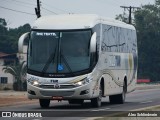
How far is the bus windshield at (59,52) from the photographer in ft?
93.2

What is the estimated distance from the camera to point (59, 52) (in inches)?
1125

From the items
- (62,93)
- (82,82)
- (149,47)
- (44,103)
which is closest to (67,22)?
(82,82)

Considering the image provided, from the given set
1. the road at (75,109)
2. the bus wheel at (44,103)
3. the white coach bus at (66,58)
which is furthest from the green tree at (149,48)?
the white coach bus at (66,58)

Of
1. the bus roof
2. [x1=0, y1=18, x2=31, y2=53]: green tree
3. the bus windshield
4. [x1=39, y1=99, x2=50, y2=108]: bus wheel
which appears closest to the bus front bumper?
the bus windshield

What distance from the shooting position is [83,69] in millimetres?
28406

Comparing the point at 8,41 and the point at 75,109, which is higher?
the point at 8,41

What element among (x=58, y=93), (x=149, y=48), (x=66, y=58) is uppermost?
(x=66, y=58)

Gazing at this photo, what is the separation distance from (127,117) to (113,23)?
11311 mm

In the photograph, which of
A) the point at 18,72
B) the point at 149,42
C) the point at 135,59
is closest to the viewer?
the point at 135,59

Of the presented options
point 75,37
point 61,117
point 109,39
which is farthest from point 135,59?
point 61,117

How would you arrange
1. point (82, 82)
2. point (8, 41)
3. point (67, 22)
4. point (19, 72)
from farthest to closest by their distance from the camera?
point (8, 41), point (19, 72), point (67, 22), point (82, 82)

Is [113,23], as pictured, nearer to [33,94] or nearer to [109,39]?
[109,39]

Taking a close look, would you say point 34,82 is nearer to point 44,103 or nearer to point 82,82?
point 82,82

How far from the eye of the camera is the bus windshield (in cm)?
2841
